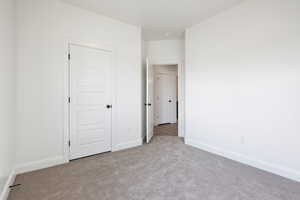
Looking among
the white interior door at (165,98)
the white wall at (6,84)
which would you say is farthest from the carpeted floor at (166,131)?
the white wall at (6,84)

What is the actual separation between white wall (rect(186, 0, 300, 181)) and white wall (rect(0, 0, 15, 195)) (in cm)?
324

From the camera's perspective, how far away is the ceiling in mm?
2490

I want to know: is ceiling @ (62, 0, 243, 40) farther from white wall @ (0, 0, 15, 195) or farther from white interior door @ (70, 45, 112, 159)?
white wall @ (0, 0, 15, 195)

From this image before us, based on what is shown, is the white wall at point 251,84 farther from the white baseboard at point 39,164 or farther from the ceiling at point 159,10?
the white baseboard at point 39,164

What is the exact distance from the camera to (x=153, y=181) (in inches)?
77.5

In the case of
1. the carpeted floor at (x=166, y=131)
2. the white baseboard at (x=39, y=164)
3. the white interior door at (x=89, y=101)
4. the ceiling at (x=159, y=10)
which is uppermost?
the ceiling at (x=159, y=10)

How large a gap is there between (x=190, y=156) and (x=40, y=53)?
10.4 feet

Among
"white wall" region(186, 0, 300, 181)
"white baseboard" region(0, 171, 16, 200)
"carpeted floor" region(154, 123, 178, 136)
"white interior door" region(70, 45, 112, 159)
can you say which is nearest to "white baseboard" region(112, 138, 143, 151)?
"white interior door" region(70, 45, 112, 159)

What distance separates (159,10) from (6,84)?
262 cm

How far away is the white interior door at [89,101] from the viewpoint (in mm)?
2627

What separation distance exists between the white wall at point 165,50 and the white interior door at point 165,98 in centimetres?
148

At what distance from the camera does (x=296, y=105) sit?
197cm

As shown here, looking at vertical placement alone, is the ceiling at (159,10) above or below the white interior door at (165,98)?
above

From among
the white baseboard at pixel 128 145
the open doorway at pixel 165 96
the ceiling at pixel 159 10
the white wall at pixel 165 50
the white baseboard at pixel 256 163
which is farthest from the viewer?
the open doorway at pixel 165 96
